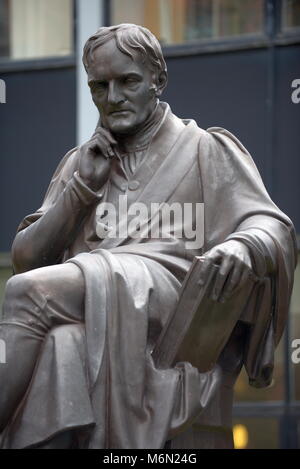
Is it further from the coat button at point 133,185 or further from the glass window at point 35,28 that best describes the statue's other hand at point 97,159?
the glass window at point 35,28

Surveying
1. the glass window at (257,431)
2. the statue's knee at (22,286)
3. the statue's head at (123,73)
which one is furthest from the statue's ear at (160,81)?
the glass window at (257,431)

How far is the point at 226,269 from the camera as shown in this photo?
9102 mm

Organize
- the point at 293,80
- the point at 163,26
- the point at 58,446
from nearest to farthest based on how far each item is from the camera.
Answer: the point at 58,446 < the point at 293,80 < the point at 163,26

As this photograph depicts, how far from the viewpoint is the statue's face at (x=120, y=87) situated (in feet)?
31.9

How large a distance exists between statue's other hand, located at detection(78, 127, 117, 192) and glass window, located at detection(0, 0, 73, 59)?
879 cm

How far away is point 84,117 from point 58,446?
950 cm

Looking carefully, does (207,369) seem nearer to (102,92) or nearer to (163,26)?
(102,92)

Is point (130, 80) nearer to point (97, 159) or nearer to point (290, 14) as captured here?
point (97, 159)

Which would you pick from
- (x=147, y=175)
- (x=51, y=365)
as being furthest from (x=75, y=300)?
(x=147, y=175)

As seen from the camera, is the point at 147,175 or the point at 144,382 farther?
the point at 147,175

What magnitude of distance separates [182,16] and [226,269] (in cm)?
936

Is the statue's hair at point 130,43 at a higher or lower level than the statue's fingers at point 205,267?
higher

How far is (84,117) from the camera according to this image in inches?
715

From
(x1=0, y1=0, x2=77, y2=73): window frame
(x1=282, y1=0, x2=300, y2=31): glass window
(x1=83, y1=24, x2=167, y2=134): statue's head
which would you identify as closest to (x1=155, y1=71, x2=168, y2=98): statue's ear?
(x1=83, y1=24, x2=167, y2=134): statue's head
